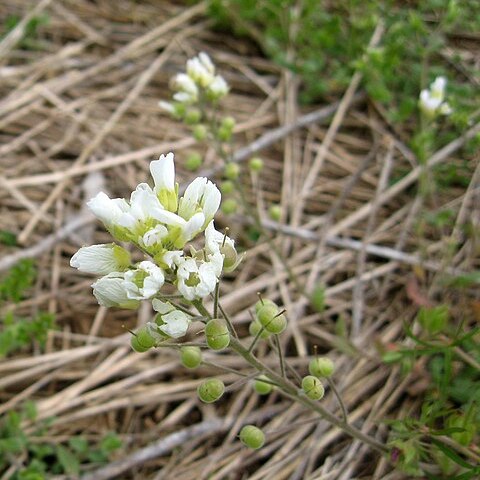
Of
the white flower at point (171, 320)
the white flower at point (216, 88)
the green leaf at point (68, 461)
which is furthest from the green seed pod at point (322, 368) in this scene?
the white flower at point (216, 88)

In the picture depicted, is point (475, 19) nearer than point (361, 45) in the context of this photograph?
Yes

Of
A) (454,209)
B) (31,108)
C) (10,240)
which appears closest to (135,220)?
(10,240)

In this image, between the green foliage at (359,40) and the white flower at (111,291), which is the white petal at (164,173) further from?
the green foliage at (359,40)

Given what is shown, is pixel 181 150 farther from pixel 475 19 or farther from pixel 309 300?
pixel 475 19

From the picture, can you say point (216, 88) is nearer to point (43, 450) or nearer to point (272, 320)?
point (272, 320)

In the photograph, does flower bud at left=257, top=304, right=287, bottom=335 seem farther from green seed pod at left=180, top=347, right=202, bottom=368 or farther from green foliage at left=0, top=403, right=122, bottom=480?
green foliage at left=0, top=403, right=122, bottom=480

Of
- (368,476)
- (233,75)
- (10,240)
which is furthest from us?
(233,75)

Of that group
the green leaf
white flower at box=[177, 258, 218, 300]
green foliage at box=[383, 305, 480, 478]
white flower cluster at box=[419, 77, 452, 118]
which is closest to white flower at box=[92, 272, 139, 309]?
white flower at box=[177, 258, 218, 300]
